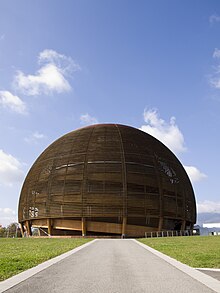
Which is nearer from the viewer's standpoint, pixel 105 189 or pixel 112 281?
pixel 112 281

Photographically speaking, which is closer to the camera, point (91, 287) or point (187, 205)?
point (91, 287)

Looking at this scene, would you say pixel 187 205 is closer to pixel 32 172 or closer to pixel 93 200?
pixel 93 200

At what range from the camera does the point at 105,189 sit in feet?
145

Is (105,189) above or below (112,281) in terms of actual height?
above

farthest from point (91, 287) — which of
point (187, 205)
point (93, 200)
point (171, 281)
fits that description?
point (187, 205)

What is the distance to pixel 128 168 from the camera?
150 ft

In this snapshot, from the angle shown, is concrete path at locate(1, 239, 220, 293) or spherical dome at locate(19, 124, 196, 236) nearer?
concrete path at locate(1, 239, 220, 293)

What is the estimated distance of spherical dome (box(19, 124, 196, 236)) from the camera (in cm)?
4381

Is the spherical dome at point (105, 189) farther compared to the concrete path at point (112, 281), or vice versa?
the spherical dome at point (105, 189)

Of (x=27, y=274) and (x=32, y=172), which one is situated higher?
(x=32, y=172)

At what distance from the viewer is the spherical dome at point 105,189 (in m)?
43.8

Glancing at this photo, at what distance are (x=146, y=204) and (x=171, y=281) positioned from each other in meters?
38.1

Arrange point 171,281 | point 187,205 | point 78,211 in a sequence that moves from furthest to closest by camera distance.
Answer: point 187,205
point 78,211
point 171,281

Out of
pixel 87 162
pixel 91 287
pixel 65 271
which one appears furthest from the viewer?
pixel 87 162
